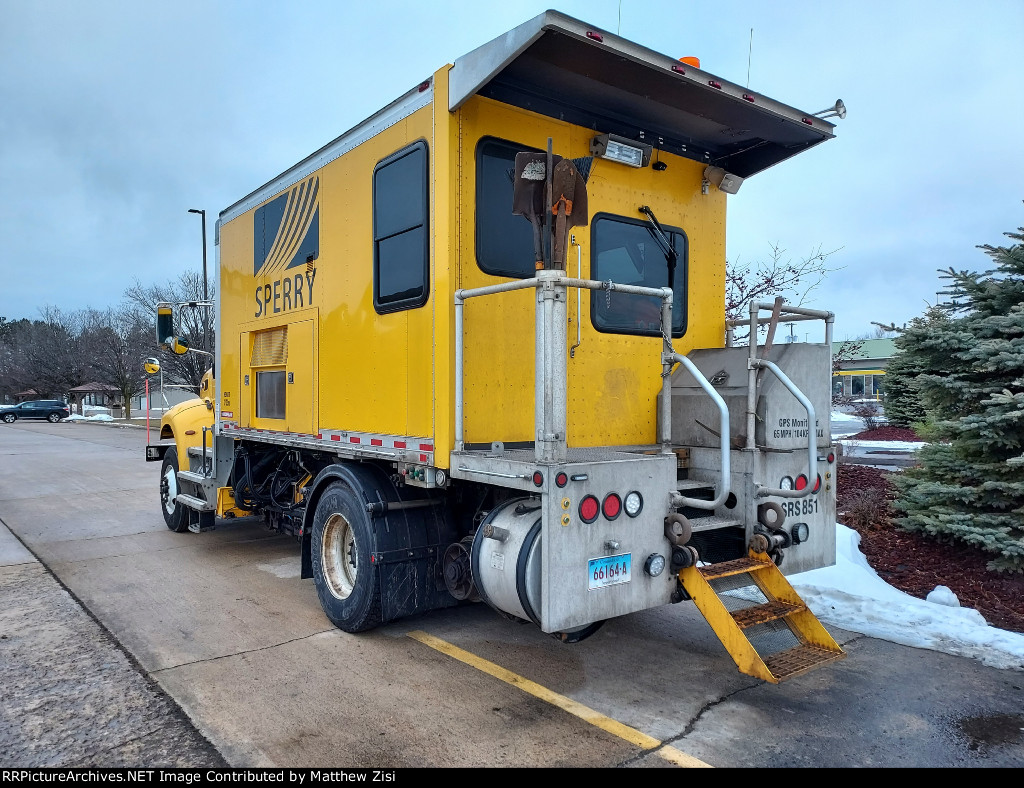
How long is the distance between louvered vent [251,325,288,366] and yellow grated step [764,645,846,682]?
15.0ft

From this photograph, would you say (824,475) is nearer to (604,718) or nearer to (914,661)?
(914,661)

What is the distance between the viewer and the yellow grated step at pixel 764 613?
154 inches

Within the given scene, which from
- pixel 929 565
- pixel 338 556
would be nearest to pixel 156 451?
pixel 338 556

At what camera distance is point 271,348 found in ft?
22.1

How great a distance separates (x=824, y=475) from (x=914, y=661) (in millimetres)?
1288

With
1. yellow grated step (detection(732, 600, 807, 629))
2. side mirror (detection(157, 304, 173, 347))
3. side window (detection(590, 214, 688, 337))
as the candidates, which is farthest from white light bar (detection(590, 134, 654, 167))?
side mirror (detection(157, 304, 173, 347))

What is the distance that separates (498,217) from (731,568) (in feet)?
8.18

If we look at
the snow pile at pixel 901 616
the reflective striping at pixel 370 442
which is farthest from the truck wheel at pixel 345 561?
the snow pile at pixel 901 616

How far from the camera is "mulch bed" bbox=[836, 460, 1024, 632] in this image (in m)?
5.63

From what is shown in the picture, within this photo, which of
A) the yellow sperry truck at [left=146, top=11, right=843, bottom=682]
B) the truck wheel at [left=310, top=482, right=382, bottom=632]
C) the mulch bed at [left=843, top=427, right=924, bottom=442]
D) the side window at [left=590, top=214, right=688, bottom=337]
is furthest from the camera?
the mulch bed at [left=843, top=427, right=924, bottom=442]

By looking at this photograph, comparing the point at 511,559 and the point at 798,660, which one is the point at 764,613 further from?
the point at 511,559

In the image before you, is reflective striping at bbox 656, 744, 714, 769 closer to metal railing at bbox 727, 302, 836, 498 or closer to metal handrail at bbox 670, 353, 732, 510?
metal handrail at bbox 670, 353, 732, 510

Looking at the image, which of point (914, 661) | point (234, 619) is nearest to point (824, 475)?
point (914, 661)
